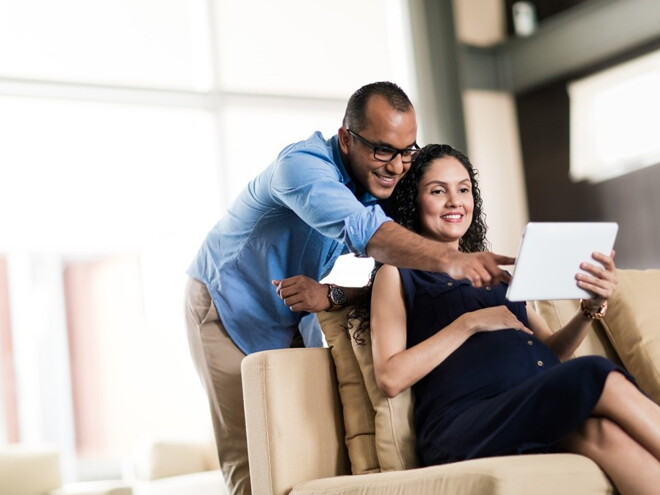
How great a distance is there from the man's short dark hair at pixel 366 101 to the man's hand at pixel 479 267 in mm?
563

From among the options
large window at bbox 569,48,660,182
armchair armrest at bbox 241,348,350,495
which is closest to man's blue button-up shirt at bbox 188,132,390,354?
armchair armrest at bbox 241,348,350,495

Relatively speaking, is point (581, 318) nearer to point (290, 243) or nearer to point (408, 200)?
point (408, 200)

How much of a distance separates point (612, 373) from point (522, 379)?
25 centimetres

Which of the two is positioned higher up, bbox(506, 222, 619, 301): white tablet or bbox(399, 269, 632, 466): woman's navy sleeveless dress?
bbox(506, 222, 619, 301): white tablet

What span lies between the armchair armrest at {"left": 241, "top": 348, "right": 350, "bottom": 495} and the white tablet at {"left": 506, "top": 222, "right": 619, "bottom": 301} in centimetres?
61

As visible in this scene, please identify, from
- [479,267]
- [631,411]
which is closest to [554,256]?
[479,267]

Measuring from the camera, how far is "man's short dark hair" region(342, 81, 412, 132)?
219 centimetres

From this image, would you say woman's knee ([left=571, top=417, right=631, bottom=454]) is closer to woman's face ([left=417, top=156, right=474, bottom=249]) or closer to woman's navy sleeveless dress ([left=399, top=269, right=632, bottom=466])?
woman's navy sleeveless dress ([left=399, top=269, right=632, bottom=466])

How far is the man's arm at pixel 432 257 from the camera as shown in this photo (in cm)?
170

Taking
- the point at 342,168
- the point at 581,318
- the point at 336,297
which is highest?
the point at 342,168

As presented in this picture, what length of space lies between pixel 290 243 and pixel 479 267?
2.65 ft

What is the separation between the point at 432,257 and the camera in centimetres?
178

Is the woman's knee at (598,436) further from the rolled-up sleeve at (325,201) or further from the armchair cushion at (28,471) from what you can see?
the armchair cushion at (28,471)

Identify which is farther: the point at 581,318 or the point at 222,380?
the point at 222,380
